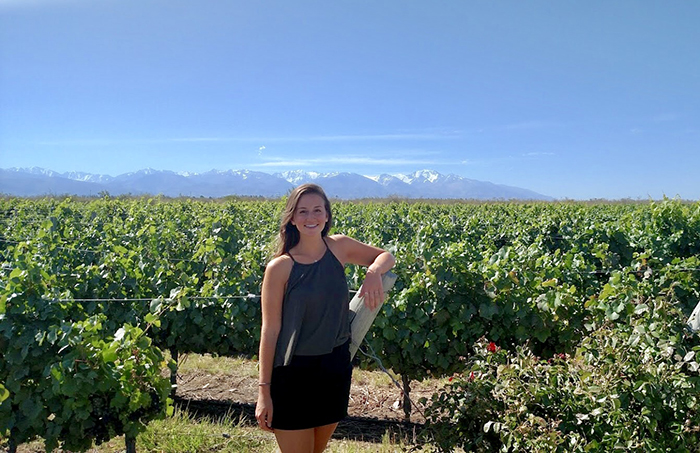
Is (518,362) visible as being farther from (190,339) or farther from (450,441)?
(190,339)

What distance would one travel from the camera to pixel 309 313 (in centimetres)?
251

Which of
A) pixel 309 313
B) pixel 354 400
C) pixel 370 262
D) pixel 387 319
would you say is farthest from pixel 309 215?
pixel 354 400

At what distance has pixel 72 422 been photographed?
3.15m

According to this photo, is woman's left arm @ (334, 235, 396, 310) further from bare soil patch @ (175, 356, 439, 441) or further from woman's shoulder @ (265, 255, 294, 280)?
bare soil patch @ (175, 356, 439, 441)

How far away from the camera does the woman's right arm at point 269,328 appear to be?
248 centimetres

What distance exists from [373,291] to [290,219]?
56 centimetres

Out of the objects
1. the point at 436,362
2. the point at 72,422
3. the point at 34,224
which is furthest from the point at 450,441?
the point at 34,224

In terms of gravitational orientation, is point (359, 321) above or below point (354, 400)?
above

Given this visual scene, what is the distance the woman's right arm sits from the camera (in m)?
2.48

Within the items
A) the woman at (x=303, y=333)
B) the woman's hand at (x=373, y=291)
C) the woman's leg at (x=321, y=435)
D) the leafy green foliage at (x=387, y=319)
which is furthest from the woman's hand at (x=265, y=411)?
the leafy green foliage at (x=387, y=319)

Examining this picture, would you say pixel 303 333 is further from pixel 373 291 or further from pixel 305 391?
pixel 373 291

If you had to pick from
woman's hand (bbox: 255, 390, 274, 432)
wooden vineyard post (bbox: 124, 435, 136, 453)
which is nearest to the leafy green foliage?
wooden vineyard post (bbox: 124, 435, 136, 453)

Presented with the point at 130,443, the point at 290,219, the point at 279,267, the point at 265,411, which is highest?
the point at 290,219

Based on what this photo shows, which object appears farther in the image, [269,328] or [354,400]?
[354,400]
